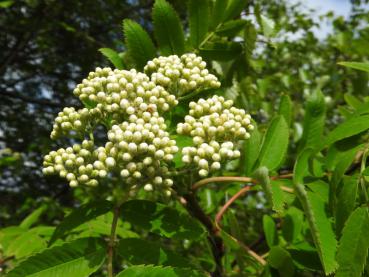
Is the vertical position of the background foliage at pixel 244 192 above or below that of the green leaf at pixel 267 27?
below

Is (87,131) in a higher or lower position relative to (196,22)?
lower

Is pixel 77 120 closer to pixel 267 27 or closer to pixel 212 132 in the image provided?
pixel 212 132

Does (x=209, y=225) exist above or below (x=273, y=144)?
below

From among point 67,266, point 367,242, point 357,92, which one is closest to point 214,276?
point 67,266

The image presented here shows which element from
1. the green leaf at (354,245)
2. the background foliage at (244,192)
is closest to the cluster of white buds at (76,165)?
the background foliage at (244,192)

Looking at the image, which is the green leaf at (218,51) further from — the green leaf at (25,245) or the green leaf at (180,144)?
the green leaf at (25,245)

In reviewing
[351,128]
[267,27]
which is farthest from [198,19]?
[351,128]

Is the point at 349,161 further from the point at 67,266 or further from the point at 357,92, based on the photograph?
the point at 357,92
